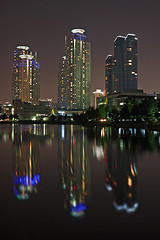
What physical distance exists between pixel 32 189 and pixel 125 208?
9.59ft

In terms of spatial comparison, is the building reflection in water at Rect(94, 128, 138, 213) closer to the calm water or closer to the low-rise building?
the calm water

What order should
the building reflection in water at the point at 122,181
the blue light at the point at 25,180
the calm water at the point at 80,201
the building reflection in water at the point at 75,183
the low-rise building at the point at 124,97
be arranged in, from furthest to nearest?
the low-rise building at the point at 124,97, the blue light at the point at 25,180, the building reflection in water at the point at 122,181, the building reflection in water at the point at 75,183, the calm water at the point at 80,201

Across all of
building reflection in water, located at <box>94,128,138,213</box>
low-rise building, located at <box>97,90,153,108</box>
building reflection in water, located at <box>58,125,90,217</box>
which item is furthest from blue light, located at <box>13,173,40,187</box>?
low-rise building, located at <box>97,90,153,108</box>

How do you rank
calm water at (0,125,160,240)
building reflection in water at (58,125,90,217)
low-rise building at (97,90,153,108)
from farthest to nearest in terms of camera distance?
low-rise building at (97,90,153,108) → building reflection in water at (58,125,90,217) → calm water at (0,125,160,240)

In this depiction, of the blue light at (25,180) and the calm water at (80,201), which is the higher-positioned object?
the calm water at (80,201)

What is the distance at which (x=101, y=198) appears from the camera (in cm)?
617

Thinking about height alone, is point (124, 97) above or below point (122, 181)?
above

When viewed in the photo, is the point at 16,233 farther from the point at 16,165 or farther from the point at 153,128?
the point at 153,128

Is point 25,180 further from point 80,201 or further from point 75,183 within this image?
point 80,201

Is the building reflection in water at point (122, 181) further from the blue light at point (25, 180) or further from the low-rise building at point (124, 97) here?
the low-rise building at point (124, 97)

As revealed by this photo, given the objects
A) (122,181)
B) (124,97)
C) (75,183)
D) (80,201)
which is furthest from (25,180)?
(124,97)

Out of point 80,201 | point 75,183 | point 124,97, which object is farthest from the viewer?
point 124,97

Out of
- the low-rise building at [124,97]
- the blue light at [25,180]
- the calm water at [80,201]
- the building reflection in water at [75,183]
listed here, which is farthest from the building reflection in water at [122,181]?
the low-rise building at [124,97]

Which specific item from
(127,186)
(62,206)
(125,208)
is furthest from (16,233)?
(127,186)
